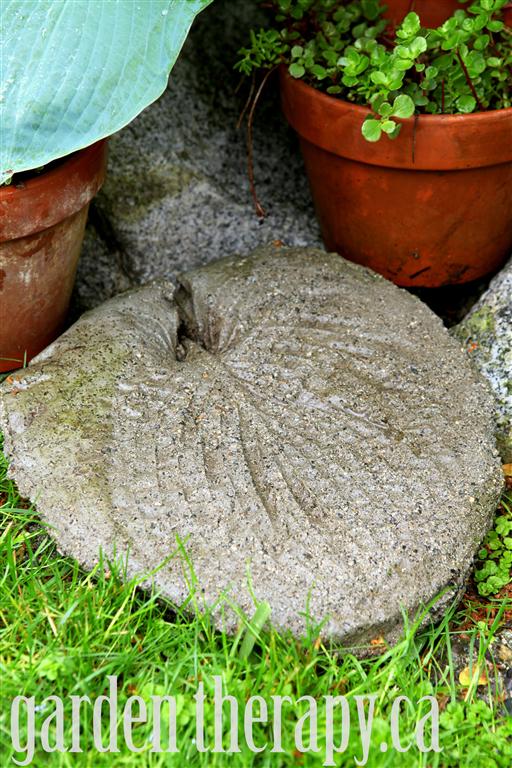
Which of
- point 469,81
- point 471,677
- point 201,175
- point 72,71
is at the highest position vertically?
point 72,71

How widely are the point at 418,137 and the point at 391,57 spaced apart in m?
0.23

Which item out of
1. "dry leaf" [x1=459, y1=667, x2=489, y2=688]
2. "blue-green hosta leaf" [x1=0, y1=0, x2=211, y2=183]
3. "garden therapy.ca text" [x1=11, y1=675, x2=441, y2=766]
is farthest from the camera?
"blue-green hosta leaf" [x1=0, y1=0, x2=211, y2=183]

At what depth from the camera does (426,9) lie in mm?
2182

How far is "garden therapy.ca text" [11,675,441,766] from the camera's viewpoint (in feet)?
4.41

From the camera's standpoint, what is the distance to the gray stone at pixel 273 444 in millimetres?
1587

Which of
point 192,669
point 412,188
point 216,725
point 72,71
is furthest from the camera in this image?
point 412,188

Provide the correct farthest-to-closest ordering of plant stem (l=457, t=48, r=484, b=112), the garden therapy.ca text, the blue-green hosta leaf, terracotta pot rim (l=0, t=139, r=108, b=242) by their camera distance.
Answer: plant stem (l=457, t=48, r=484, b=112), terracotta pot rim (l=0, t=139, r=108, b=242), the blue-green hosta leaf, the garden therapy.ca text

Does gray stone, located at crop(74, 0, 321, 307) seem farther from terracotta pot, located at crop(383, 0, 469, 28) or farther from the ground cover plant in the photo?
terracotta pot, located at crop(383, 0, 469, 28)

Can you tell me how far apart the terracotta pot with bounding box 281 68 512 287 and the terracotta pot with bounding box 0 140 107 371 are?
1.96 feet

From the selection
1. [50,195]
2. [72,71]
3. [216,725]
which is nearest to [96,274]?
[50,195]

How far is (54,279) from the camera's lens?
2.09 m

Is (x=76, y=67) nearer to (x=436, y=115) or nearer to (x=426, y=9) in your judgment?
(x=436, y=115)

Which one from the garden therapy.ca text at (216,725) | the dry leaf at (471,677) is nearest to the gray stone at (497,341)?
the dry leaf at (471,677)

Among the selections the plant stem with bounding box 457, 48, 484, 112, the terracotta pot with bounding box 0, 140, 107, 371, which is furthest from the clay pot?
the terracotta pot with bounding box 0, 140, 107, 371
